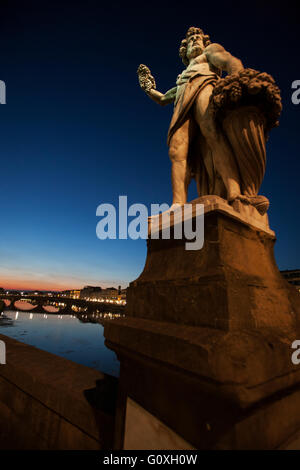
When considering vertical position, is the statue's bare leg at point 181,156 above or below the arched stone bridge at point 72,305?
above

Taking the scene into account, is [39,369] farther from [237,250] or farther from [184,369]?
[237,250]

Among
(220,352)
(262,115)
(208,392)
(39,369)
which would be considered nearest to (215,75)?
(262,115)

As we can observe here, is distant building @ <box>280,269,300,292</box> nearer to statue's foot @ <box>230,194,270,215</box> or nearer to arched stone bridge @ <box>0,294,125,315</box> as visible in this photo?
arched stone bridge @ <box>0,294,125,315</box>

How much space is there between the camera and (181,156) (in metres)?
2.33

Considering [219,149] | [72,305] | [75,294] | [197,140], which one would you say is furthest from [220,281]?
[75,294]

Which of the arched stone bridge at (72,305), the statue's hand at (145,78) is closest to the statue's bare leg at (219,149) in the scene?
the statue's hand at (145,78)

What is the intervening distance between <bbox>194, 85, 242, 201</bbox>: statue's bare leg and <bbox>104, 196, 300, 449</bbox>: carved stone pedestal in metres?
0.40

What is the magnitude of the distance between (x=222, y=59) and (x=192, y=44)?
2.92 feet

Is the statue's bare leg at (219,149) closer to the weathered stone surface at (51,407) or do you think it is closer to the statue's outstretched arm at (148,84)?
the statue's outstretched arm at (148,84)

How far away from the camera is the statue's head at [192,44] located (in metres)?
2.64

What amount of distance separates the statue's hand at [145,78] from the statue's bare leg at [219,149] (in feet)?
4.03

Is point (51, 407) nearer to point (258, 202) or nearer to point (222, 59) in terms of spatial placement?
point (258, 202)

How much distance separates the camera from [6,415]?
2129 mm

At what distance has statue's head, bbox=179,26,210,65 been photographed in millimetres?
2645
